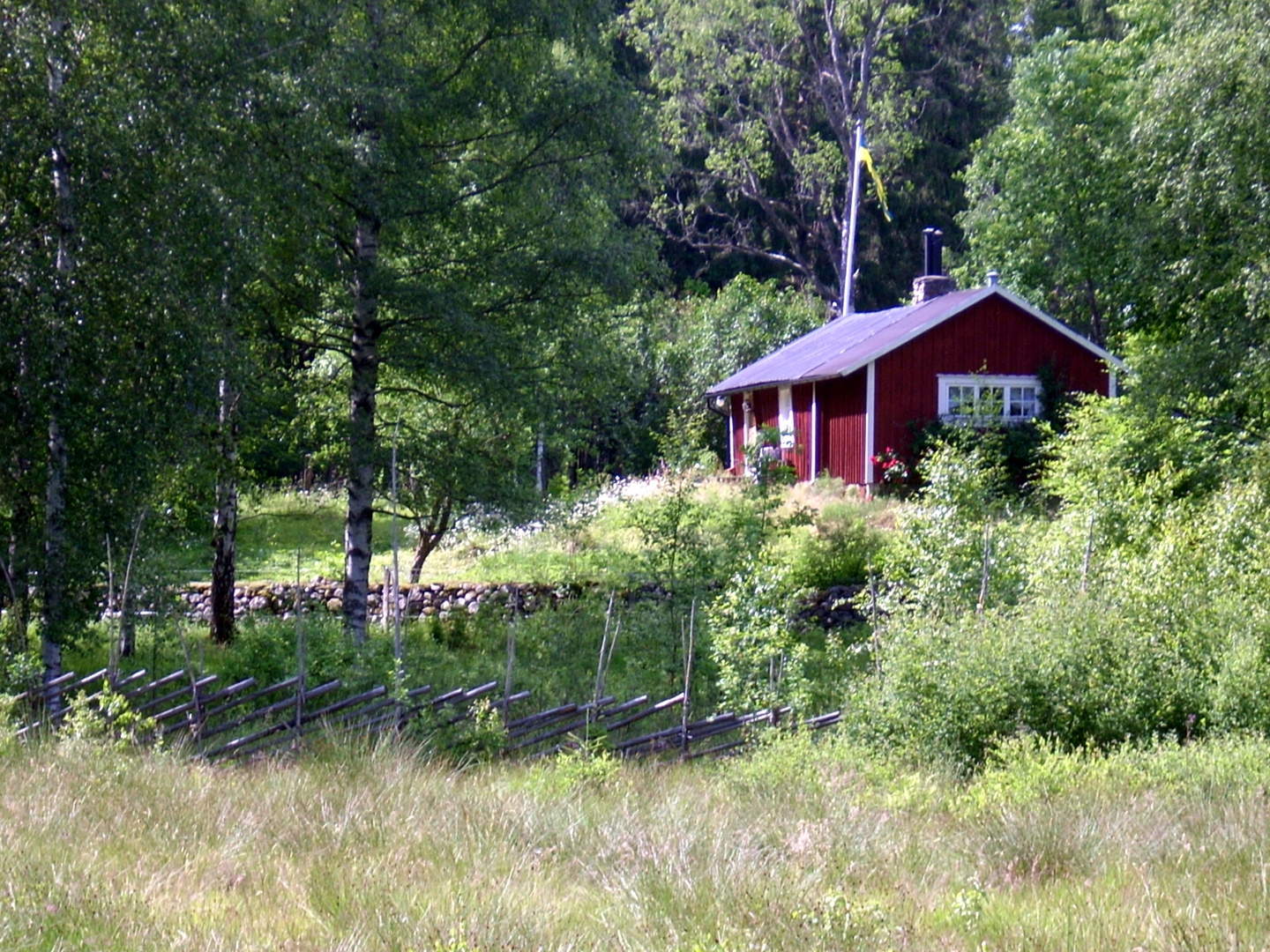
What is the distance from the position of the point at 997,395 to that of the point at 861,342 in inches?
120

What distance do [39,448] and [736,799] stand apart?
6.87 metres

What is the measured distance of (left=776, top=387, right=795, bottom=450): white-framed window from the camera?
2722cm

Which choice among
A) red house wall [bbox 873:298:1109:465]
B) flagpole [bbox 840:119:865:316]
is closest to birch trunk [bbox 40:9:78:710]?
red house wall [bbox 873:298:1109:465]

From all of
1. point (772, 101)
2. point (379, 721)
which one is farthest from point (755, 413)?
point (379, 721)

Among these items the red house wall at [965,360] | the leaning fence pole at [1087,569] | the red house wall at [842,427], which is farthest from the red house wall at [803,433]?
the leaning fence pole at [1087,569]

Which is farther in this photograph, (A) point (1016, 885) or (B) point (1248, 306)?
(B) point (1248, 306)

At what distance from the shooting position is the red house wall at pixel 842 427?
981 inches

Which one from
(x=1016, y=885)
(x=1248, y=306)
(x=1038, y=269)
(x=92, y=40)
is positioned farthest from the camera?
(x=1038, y=269)

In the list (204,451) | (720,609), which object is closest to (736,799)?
(720,609)

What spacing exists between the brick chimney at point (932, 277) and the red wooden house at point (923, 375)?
147cm

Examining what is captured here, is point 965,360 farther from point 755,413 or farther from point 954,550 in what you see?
point 954,550

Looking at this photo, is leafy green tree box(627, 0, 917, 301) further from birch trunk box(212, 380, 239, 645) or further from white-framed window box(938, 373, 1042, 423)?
→ birch trunk box(212, 380, 239, 645)

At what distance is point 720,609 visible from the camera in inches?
419

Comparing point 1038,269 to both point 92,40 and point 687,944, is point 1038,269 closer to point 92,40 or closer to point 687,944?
point 92,40
